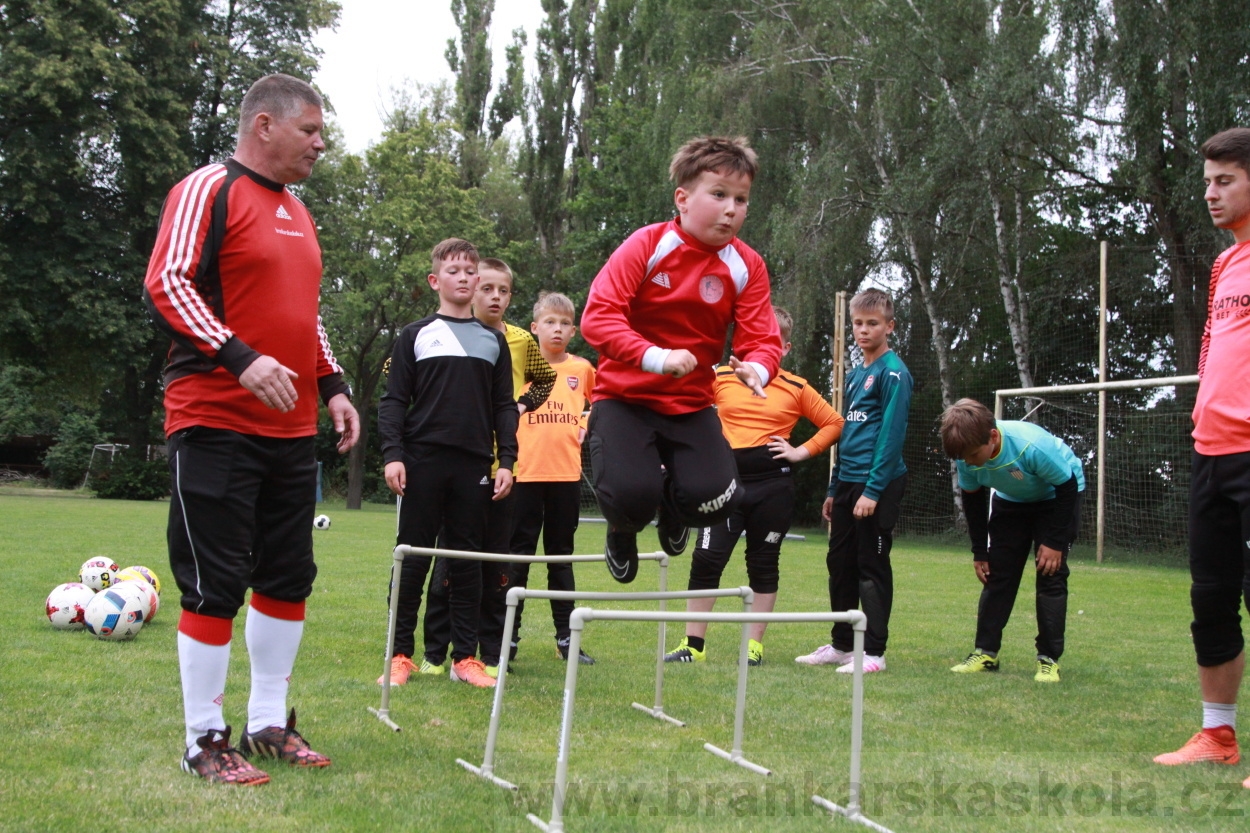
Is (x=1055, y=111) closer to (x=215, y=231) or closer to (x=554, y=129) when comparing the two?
(x=215, y=231)

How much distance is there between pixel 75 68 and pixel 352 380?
14.2 meters

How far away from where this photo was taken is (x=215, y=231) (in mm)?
3744

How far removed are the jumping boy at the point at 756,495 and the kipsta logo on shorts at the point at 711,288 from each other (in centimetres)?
239

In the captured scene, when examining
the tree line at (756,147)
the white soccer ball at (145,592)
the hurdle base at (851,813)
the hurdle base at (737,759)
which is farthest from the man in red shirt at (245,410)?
the tree line at (756,147)

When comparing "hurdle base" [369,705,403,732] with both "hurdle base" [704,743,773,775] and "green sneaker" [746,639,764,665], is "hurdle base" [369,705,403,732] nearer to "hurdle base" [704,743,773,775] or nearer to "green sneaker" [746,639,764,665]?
"hurdle base" [704,743,773,775]

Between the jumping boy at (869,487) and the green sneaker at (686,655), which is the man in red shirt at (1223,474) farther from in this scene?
the green sneaker at (686,655)

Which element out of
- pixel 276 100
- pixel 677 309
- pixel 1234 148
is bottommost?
pixel 677 309

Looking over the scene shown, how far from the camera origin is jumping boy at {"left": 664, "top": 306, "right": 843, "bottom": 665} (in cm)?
677

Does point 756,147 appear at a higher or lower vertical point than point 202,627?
higher

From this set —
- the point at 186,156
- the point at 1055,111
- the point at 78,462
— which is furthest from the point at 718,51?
the point at 78,462

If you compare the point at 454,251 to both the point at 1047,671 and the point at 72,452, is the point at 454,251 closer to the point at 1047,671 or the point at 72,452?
the point at 1047,671

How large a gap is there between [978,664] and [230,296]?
4891 mm

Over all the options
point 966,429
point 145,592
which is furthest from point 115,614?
point 966,429

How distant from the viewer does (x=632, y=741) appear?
439 centimetres
